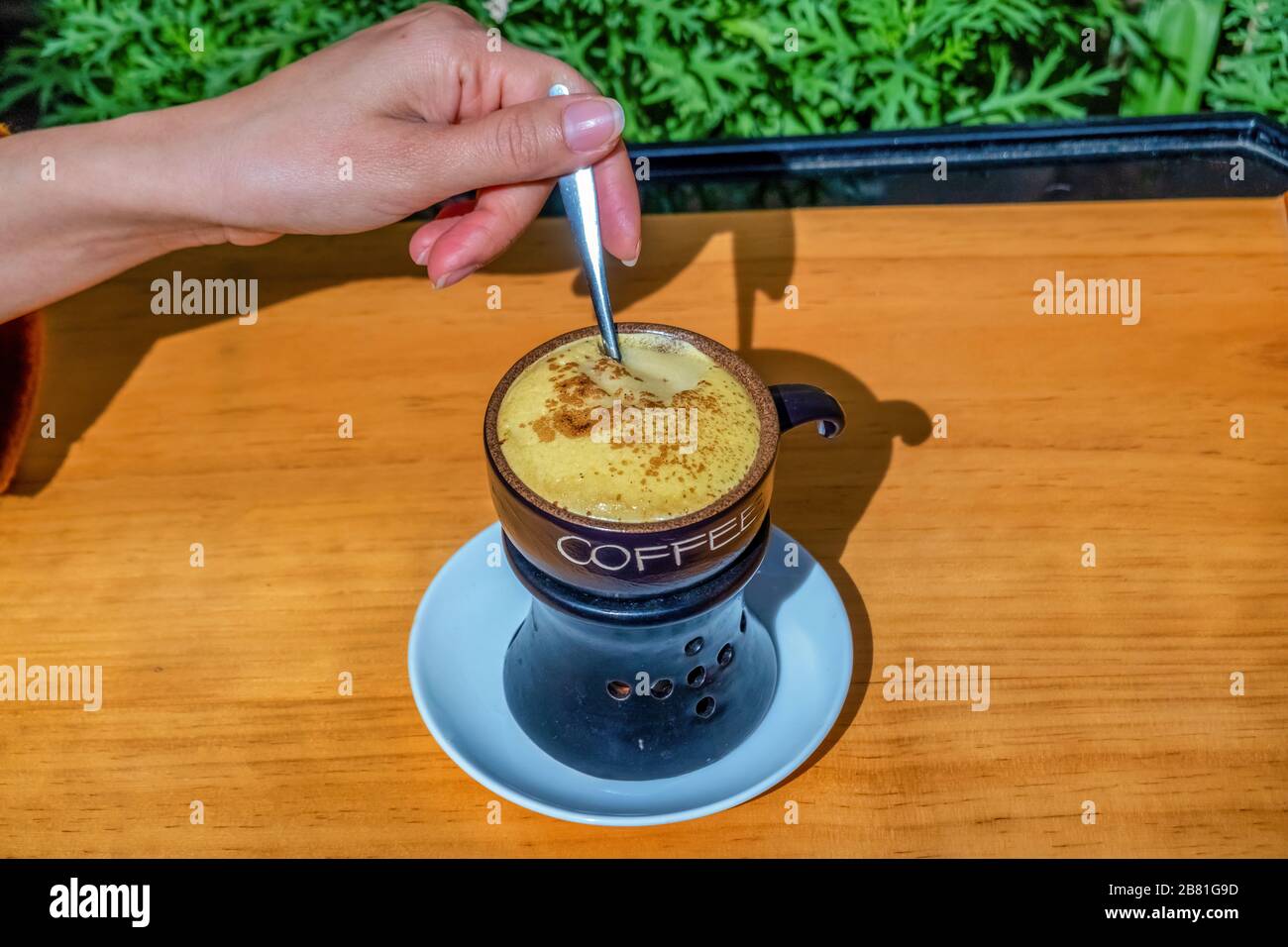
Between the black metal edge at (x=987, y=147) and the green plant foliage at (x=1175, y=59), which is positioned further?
the green plant foliage at (x=1175, y=59)

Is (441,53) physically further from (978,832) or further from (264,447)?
(978,832)

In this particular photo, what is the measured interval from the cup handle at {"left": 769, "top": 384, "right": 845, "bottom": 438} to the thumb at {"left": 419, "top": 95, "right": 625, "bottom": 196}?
293 mm

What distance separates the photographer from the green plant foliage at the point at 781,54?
1.78 m

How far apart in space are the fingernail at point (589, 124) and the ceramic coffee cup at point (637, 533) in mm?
261

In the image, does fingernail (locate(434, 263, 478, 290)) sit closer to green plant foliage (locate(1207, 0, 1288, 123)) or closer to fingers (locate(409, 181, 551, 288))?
fingers (locate(409, 181, 551, 288))

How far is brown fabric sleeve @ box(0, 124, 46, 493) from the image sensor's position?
3.77ft

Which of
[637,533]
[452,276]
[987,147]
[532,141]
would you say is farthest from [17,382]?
[987,147]

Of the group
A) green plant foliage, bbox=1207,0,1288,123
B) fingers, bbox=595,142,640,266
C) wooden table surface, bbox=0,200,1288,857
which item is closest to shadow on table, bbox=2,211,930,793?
wooden table surface, bbox=0,200,1288,857

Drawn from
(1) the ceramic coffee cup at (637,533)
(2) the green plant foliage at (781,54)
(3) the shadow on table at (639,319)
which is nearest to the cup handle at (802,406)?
(1) the ceramic coffee cup at (637,533)

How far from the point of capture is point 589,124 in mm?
979

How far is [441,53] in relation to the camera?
3.70ft

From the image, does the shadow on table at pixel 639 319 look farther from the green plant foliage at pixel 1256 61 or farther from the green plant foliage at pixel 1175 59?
the green plant foliage at pixel 1256 61

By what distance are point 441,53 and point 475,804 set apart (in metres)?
0.72

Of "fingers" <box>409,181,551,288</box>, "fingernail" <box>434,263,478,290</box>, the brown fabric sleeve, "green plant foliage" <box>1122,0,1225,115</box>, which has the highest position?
"green plant foliage" <box>1122,0,1225,115</box>
